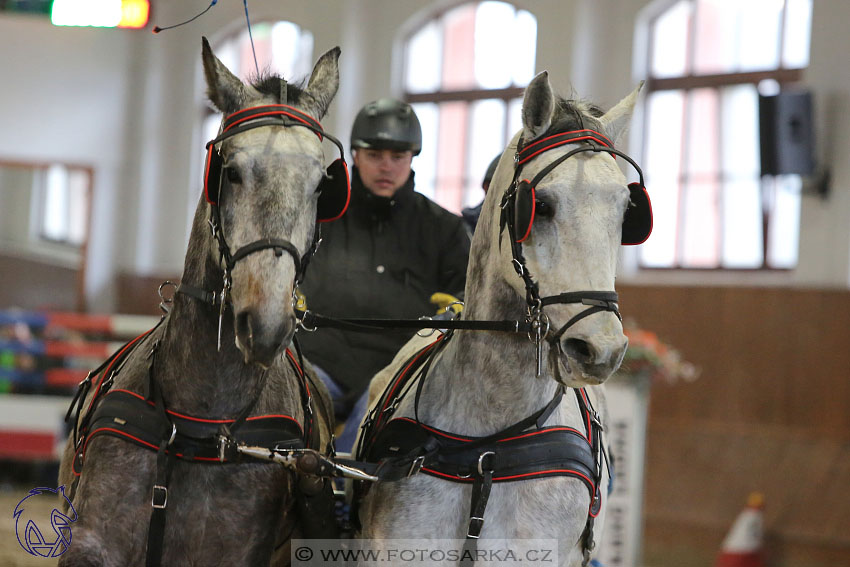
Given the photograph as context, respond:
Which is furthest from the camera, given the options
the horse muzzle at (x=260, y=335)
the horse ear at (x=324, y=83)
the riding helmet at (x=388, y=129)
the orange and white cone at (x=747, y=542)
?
the orange and white cone at (x=747, y=542)

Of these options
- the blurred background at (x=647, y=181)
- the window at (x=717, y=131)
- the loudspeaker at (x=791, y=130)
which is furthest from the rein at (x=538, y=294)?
the window at (x=717, y=131)

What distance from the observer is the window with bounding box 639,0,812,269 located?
8.84 metres

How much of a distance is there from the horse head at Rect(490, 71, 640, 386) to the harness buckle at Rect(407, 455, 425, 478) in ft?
1.42

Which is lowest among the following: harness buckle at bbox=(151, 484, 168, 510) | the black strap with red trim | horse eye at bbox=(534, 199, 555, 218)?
harness buckle at bbox=(151, 484, 168, 510)

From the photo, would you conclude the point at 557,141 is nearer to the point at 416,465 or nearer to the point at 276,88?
the point at 276,88

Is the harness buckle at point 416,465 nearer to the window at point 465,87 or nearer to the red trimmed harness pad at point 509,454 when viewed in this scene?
the red trimmed harness pad at point 509,454

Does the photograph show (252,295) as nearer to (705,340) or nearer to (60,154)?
(705,340)

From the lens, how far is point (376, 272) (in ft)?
12.5

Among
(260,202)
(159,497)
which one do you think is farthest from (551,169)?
(159,497)

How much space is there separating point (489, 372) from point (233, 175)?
79 centimetres

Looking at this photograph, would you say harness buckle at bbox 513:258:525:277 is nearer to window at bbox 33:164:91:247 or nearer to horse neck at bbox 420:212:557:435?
horse neck at bbox 420:212:557:435

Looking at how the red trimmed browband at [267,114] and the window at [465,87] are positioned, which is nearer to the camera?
the red trimmed browband at [267,114]

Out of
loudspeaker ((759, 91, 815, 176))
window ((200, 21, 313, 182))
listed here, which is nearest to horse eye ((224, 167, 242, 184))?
loudspeaker ((759, 91, 815, 176))

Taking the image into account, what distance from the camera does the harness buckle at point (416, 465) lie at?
8.34 feet
